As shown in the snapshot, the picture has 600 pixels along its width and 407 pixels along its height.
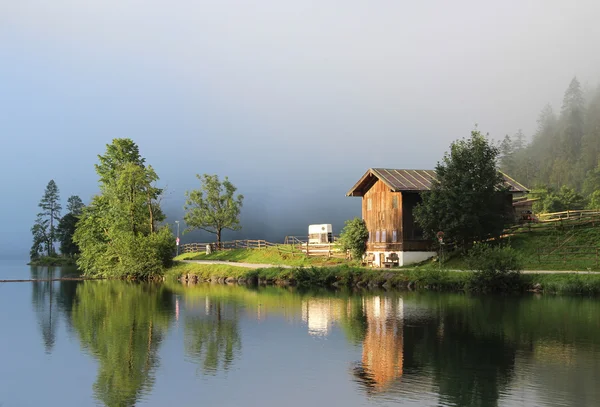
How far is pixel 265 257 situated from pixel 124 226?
56.4 ft

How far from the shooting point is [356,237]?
187 feet

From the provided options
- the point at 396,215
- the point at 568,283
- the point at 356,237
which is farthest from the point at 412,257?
the point at 568,283

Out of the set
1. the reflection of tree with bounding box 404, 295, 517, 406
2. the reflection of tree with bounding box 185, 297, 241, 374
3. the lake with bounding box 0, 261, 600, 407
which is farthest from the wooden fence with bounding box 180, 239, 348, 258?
the reflection of tree with bounding box 404, 295, 517, 406

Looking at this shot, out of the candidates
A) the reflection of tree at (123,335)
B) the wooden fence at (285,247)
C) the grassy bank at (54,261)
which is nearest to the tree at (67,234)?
the grassy bank at (54,261)

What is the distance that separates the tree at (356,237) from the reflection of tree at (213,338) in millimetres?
24936

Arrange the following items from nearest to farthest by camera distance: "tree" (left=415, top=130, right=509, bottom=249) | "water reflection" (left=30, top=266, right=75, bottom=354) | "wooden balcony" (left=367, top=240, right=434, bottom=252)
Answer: "water reflection" (left=30, top=266, right=75, bottom=354), "tree" (left=415, top=130, right=509, bottom=249), "wooden balcony" (left=367, top=240, right=434, bottom=252)

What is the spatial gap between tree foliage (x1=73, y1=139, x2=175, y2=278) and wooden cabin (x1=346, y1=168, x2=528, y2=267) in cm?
2499

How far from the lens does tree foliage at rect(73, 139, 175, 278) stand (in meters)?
65.3

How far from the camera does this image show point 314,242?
239 ft

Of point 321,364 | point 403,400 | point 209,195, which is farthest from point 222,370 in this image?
point 209,195

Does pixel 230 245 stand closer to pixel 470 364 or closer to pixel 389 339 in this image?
pixel 389 339

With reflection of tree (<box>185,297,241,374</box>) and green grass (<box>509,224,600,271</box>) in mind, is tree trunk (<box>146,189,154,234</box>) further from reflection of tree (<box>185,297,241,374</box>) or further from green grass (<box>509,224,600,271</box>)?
green grass (<box>509,224,600,271</box>)

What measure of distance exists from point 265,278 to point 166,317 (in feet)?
75.9

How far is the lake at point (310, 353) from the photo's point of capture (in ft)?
51.8
